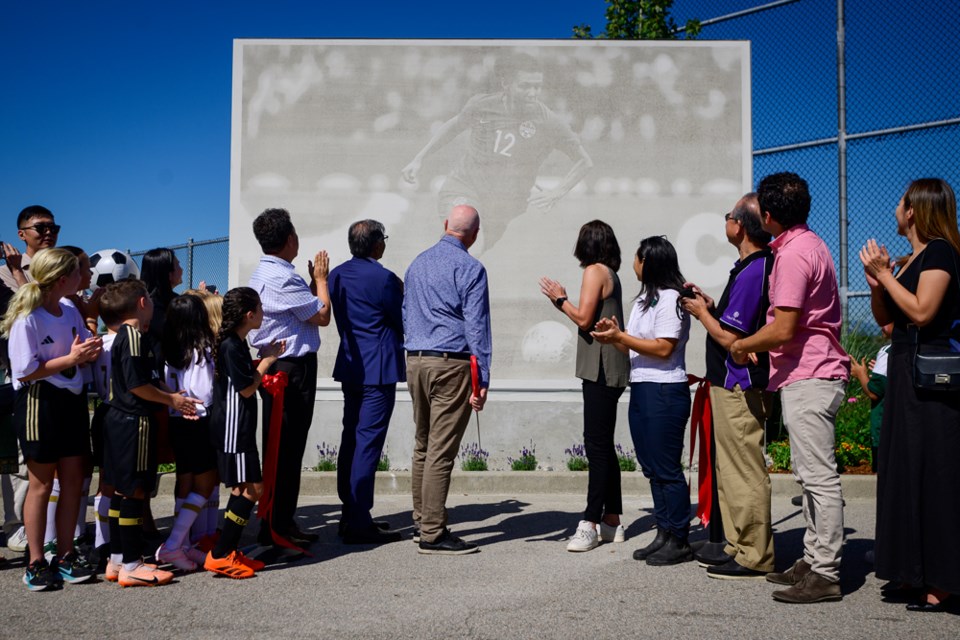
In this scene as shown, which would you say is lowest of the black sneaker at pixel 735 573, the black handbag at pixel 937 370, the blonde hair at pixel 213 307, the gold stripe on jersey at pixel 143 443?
the black sneaker at pixel 735 573

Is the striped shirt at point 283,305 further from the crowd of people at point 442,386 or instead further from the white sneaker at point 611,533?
the white sneaker at point 611,533

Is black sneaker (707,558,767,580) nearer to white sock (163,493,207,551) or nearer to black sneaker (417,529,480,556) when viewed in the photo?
black sneaker (417,529,480,556)

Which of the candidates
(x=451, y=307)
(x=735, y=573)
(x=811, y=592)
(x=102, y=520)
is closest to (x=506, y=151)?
(x=451, y=307)

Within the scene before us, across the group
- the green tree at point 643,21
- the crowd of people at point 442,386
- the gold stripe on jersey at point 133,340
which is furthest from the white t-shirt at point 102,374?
the green tree at point 643,21

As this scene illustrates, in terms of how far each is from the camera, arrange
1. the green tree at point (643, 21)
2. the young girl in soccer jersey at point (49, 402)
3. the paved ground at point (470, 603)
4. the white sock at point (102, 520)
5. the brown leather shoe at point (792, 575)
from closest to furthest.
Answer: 1. the paved ground at point (470, 603)
2. the brown leather shoe at point (792, 575)
3. the young girl in soccer jersey at point (49, 402)
4. the white sock at point (102, 520)
5. the green tree at point (643, 21)

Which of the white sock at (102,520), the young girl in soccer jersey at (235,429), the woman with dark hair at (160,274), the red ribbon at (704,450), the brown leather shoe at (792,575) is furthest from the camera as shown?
the woman with dark hair at (160,274)

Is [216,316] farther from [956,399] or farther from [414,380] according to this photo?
[956,399]

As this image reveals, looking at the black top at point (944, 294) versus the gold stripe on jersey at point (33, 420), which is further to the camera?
the gold stripe on jersey at point (33, 420)

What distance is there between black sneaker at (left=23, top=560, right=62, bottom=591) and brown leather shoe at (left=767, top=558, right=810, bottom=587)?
378 centimetres

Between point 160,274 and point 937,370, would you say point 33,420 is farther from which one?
point 937,370

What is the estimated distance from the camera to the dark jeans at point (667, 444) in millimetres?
5148

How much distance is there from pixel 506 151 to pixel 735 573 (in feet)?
18.5

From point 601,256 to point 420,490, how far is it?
6.45 feet

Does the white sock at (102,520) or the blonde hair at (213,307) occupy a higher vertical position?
the blonde hair at (213,307)
